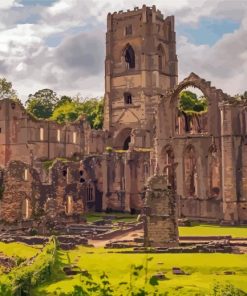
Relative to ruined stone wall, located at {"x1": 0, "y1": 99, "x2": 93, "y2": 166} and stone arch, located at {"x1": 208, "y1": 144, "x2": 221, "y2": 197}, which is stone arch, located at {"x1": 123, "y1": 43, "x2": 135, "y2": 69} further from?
stone arch, located at {"x1": 208, "y1": 144, "x2": 221, "y2": 197}

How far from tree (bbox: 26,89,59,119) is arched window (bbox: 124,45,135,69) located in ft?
88.4

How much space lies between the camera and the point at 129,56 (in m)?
68.0

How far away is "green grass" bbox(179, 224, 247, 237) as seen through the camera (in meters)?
31.9

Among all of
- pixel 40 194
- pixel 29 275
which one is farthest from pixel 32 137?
pixel 29 275

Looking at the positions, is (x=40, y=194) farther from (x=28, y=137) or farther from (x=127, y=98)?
(x=127, y=98)

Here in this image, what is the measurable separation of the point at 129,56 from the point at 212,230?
3860cm

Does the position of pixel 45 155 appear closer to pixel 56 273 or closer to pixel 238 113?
pixel 238 113

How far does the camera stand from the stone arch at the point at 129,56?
67375 mm

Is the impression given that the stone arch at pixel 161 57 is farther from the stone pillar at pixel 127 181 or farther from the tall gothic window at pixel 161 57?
the stone pillar at pixel 127 181

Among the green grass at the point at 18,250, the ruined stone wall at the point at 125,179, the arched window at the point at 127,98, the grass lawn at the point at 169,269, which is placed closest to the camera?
the grass lawn at the point at 169,269

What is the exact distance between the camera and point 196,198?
39.2m

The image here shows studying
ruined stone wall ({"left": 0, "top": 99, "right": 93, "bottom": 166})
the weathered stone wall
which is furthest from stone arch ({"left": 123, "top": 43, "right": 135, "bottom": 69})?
ruined stone wall ({"left": 0, "top": 99, "right": 93, "bottom": 166})

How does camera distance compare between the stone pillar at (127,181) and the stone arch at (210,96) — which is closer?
the stone arch at (210,96)

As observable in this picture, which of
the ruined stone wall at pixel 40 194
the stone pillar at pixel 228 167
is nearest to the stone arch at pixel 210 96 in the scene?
the stone pillar at pixel 228 167
